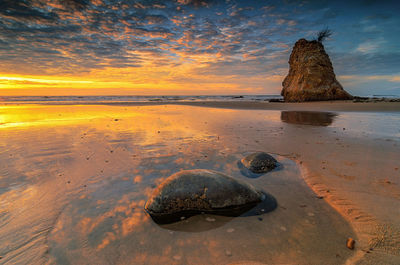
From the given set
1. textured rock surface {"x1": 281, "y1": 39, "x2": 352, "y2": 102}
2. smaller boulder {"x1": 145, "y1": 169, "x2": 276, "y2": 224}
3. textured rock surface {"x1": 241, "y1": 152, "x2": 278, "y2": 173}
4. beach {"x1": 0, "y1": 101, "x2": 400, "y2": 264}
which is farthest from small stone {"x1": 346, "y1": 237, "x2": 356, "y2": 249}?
textured rock surface {"x1": 281, "y1": 39, "x2": 352, "y2": 102}

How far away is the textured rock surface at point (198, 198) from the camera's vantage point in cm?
289

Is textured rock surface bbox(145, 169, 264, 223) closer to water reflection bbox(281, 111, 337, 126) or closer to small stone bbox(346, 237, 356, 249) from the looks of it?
small stone bbox(346, 237, 356, 249)

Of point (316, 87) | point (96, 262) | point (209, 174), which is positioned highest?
point (316, 87)

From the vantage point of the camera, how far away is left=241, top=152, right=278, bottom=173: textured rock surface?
4.32 m

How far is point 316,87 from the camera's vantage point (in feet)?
77.2

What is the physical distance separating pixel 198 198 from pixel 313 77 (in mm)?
25558

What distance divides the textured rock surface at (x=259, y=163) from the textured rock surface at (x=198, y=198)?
1.22 metres

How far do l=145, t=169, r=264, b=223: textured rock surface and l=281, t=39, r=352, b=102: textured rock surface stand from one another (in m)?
24.9

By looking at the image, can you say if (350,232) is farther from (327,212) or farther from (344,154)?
(344,154)

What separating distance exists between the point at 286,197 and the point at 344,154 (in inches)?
120

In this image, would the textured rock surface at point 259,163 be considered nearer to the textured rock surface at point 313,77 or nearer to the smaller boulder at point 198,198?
the smaller boulder at point 198,198

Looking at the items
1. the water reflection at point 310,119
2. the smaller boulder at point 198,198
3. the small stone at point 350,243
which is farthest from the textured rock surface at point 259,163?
the water reflection at point 310,119

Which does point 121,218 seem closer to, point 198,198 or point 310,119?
point 198,198

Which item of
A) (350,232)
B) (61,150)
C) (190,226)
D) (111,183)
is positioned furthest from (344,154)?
(61,150)
